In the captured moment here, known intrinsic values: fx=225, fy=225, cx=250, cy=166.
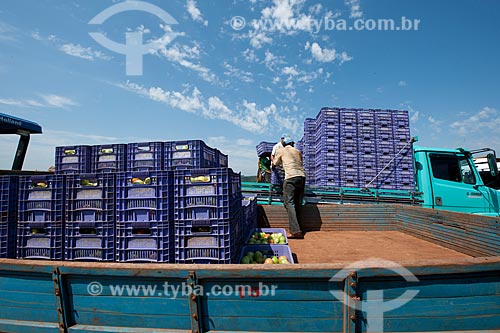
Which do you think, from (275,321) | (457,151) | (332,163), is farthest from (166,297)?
(332,163)

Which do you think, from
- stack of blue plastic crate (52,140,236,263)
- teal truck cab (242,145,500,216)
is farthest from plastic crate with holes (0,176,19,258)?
teal truck cab (242,145,500,216)

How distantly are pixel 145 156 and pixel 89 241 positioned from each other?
2.14 m

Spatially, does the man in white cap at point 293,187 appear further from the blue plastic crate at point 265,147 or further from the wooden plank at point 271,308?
the blue plastic crate at point 265,147

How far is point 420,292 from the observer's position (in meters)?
1.60

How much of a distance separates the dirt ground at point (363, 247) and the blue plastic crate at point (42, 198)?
11.5ft

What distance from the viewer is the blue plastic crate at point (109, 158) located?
4.64 m

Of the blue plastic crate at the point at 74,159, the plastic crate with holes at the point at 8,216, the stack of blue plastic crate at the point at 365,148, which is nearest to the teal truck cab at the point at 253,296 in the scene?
the plastic crate with holes at the point at 8,216

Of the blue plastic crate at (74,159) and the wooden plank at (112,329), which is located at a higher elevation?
the blue plastic crate at (74,159)

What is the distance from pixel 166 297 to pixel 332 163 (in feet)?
30.8

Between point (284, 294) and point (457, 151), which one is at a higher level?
point (457, 151)

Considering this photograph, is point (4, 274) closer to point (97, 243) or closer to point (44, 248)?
point (97, 243)

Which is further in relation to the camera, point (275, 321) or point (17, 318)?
point (17, 318)

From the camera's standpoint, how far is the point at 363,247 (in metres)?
4.17

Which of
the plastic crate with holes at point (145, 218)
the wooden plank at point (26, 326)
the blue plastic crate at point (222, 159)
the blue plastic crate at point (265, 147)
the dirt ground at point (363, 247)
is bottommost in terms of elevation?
the dirt ground at point (363, 247)
